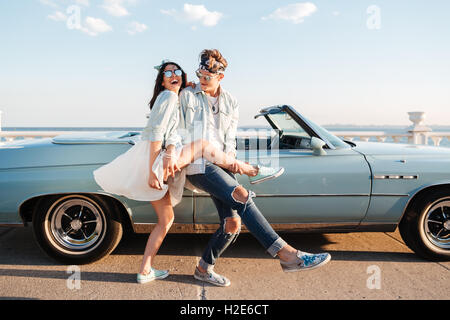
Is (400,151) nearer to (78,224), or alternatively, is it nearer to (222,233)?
(222,233)

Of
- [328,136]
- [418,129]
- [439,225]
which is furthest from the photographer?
[418,129]

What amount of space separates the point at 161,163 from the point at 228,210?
1.95 ft

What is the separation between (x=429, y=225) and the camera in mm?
3309

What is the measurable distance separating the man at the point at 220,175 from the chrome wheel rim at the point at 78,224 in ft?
3.24

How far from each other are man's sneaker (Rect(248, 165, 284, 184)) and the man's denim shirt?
0.29 meters

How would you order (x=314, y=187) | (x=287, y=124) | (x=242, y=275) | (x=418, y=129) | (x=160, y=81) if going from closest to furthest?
(x=160, y=81), (x=242, y=275), (x=314, y=187), (x=287, y=124), (x=418, y=129)

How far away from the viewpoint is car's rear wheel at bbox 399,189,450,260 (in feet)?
10.6

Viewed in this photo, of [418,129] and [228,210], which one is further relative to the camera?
[418,129]

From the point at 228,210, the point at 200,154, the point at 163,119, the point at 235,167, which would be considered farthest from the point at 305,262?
the point at 163,119

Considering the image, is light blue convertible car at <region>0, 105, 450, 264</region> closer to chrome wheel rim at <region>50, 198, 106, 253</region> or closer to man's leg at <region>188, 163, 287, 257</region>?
chrome wheel rim at <region>50, 198, 106, 253</region>

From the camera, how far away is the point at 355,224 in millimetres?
3240

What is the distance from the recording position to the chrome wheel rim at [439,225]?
328cm
